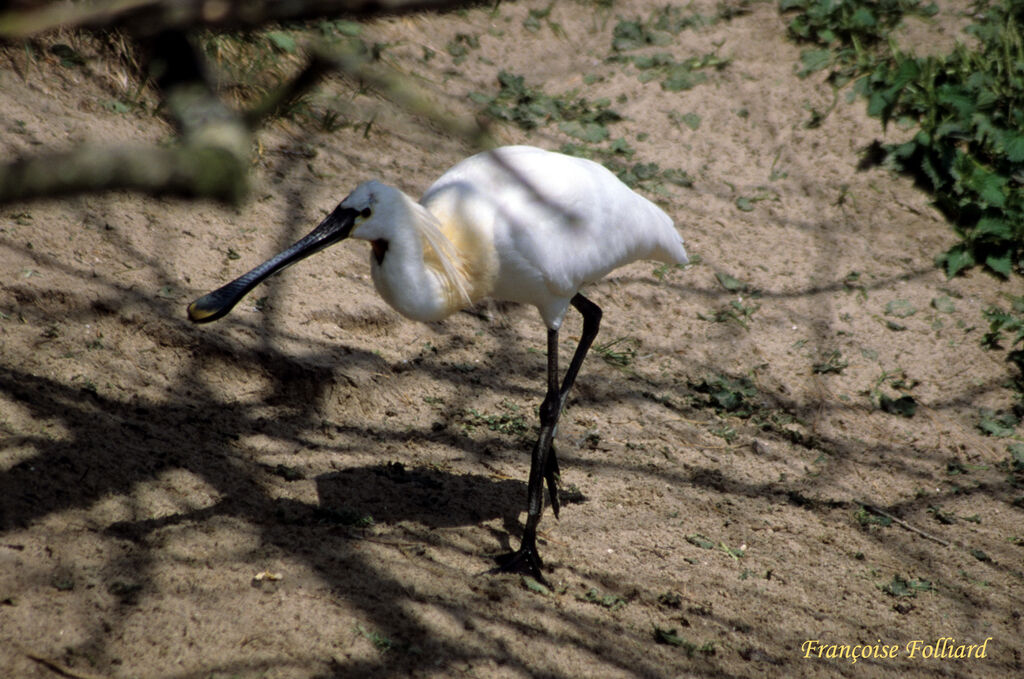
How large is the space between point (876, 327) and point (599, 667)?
331 centimetres

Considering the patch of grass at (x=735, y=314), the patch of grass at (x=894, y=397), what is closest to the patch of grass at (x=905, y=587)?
the patch of grass at (x=894, y=397)

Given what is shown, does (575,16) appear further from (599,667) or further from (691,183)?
(599,667)

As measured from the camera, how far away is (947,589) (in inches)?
148

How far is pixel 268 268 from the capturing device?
9.90 ft

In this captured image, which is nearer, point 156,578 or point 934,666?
point 156,578

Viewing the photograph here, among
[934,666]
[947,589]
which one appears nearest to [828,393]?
[947,589]

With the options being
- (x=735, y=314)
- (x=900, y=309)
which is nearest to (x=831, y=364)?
(x=735, y=314)

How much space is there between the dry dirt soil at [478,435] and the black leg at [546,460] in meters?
0.12

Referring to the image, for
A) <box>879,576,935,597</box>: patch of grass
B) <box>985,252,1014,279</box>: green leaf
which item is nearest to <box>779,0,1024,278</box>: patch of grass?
<box>985,252,1014,279</box>: green leaf

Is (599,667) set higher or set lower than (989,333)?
lower

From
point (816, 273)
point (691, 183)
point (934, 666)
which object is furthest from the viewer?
point (691, 183)

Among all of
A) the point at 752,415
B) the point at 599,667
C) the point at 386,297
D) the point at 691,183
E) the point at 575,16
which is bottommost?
the point at 599,667

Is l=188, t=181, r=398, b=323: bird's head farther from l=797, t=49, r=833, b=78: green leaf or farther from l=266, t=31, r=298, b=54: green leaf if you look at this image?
l=797, t=49, r=833, b=78: green leaf

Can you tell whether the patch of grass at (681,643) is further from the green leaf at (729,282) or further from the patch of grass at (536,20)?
the patch of grass at (536,20)
